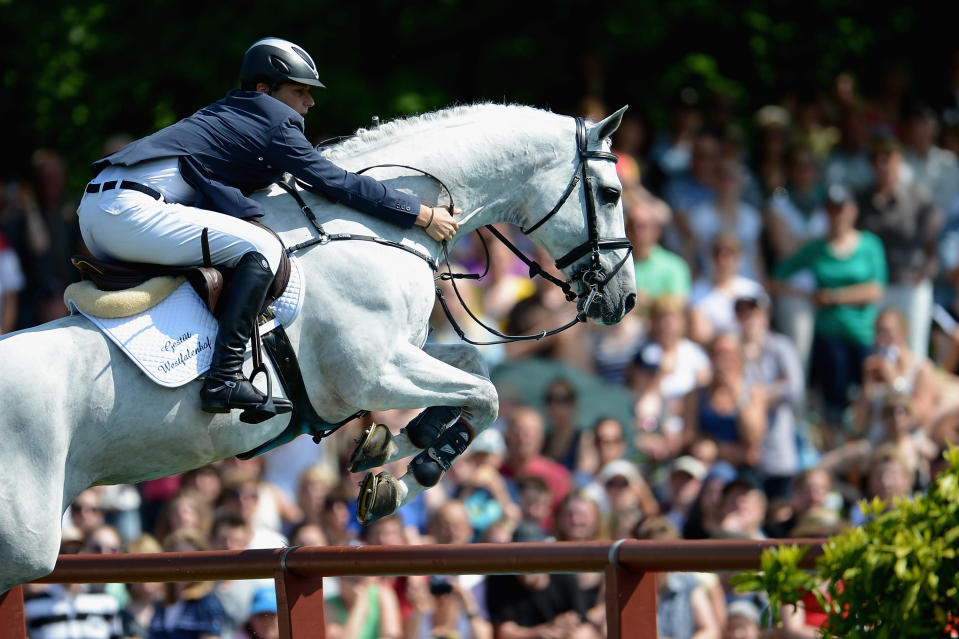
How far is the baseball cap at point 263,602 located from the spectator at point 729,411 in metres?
3.48

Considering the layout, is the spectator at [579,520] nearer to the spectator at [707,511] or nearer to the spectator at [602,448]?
the spectator at [707,511]

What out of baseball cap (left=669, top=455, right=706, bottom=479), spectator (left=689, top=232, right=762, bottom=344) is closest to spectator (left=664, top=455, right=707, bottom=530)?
baseball cap (left=669, top=455, right=706, bottom=479)

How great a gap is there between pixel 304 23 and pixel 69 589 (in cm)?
→ 595

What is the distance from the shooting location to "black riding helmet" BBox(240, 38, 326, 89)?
6.34 meters

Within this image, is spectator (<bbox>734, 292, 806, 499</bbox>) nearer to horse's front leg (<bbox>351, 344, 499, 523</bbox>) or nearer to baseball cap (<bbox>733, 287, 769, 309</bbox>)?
baseball cap (<bbox>733, 287, 769, 309</bbox>)

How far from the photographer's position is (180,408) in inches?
238

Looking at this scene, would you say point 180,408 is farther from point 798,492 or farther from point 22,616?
point 798,492

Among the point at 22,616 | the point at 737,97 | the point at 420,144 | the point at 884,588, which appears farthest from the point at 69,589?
the point at 737,97

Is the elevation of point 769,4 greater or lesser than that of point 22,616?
greater

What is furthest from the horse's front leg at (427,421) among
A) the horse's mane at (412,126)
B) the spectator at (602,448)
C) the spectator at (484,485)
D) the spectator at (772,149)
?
the spectator at (772,149)

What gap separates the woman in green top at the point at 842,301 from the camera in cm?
1213

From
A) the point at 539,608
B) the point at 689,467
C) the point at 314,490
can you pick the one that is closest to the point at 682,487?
the point at 689,467

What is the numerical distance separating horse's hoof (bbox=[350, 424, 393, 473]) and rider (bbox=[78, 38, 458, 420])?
491 millimetres

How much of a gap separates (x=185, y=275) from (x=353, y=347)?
74 centimetres
